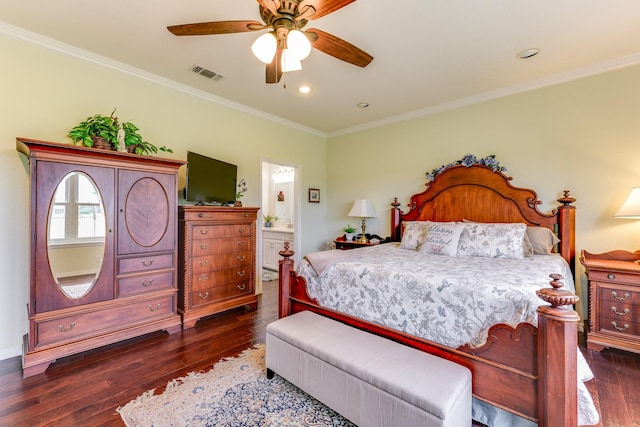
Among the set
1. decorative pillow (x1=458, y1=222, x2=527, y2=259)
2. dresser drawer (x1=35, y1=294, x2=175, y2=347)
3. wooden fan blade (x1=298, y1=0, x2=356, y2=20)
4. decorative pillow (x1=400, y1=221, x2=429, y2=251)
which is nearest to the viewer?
wooden fan blade (x1=298, y1=0, x2=356, y2=20)

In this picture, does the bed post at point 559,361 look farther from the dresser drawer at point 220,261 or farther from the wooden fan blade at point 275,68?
the dresser drawer at point 220,261

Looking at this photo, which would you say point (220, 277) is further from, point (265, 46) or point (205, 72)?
point (265, 46)

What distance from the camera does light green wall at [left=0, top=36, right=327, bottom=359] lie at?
2438 mm

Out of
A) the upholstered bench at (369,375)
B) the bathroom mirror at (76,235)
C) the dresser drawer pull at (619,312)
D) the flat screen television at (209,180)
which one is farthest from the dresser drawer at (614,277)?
the bathroom mirror at (76,235)

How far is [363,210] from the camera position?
4586 millimetres

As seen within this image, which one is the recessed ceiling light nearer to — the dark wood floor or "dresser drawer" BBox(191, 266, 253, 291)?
the dark wood floor

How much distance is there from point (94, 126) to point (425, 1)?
9.78 ft

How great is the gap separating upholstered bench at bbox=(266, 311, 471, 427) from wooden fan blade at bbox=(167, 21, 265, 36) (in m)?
2.03

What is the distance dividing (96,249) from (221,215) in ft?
4.01

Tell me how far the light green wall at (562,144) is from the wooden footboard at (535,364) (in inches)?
94.2

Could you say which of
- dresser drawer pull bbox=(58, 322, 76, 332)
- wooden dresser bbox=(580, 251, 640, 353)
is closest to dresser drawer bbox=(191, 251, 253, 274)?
dresser drawer pull bbox=(58, 322, 76, 332)

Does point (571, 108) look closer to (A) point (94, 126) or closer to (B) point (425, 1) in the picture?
(B) point (425, 1)

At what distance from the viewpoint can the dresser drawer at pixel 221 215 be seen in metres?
3.12

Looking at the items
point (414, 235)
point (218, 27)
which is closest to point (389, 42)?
point (218, 27)
